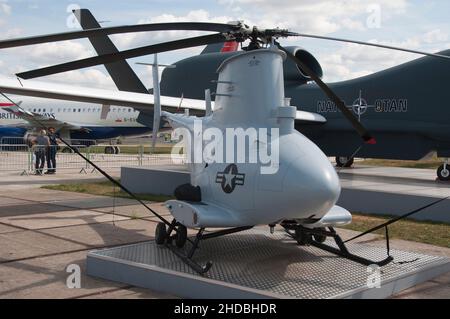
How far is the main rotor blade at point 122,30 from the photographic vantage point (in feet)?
17.0

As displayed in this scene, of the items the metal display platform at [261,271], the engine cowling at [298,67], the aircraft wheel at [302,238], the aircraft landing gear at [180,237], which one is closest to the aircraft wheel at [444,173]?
the engine cowling at [298,67]

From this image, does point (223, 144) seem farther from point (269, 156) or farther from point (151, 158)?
point (151, 158)

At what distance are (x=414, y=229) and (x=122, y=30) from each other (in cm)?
616

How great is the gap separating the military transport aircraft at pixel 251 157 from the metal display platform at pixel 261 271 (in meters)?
0.22

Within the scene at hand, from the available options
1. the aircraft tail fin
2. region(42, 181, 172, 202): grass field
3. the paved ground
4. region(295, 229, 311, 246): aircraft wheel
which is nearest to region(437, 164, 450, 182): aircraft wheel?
the paved ground

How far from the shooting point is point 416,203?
393 inches

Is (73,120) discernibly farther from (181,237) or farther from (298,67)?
(181,237)

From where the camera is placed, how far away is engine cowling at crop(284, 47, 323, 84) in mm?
16062

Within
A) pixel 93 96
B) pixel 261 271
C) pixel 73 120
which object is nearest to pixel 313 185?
pixel 261 271

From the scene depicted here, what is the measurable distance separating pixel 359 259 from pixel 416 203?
14.3 ft

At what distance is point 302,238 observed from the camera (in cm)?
713

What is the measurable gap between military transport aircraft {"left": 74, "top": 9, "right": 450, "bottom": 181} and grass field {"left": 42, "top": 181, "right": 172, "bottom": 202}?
135 inches

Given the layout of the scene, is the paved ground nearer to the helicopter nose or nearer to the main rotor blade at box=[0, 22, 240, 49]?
the helicopter nose
